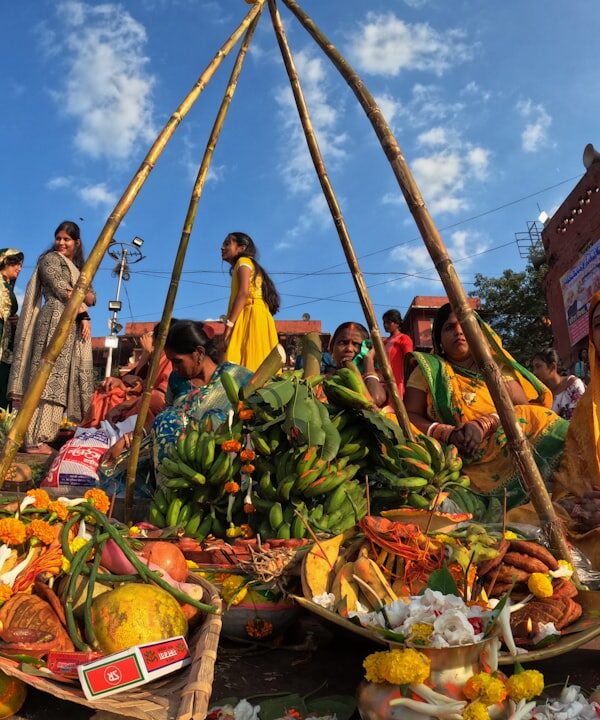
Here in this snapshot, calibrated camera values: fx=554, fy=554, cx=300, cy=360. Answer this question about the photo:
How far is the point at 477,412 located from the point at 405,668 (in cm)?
229

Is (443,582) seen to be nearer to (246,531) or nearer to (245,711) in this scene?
(245,711)

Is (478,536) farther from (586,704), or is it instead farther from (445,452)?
(445,452)

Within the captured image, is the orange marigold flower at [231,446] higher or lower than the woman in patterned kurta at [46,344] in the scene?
lower

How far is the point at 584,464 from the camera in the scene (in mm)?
2770

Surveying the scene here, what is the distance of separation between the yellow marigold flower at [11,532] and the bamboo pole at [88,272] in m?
0.45

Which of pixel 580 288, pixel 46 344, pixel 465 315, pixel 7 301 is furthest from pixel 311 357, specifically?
pixel 580 288

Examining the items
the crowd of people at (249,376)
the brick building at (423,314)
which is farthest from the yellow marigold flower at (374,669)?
the brick building at (423,314)

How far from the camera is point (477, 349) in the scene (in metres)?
2.01

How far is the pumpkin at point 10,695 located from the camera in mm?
1234

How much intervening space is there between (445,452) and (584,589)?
79 cm

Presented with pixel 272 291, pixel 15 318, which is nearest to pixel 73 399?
pixel 15 318

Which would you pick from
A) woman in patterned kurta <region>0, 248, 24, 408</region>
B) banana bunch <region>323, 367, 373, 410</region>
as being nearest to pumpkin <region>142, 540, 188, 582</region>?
banana bunch <region>323, 367, 373, 410</region>

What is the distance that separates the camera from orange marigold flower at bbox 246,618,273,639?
1.78m

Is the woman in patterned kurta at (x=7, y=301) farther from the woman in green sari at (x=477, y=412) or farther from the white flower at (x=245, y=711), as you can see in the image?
the white flower at (x=245, y=711)
